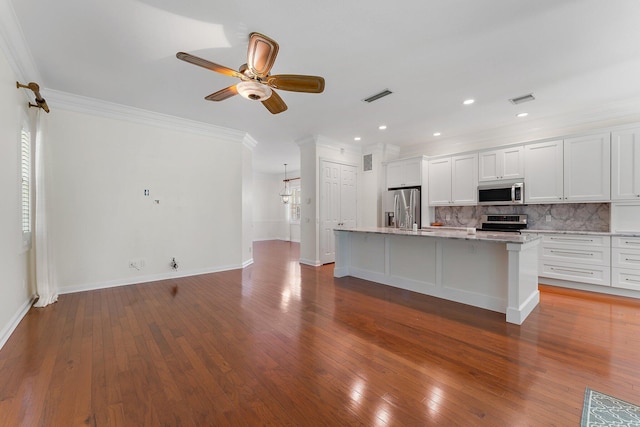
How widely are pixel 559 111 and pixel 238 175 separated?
19.3ft

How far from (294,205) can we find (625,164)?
9172mm

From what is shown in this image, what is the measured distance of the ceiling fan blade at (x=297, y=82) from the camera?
8.09 feet

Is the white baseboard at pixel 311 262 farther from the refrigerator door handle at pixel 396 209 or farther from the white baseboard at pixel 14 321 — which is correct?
the white baseboard at pixel 14 321

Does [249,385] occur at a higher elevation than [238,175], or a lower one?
lower

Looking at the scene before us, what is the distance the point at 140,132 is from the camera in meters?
4.48

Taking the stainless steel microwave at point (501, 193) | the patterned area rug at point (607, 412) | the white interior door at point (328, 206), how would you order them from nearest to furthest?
the patterned area rug at point (607, 412) → the stainless steel microwave at point (501, 193) → the white interior door at point (328, 206)

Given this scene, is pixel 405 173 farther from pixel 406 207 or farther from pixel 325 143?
pixel 325 143

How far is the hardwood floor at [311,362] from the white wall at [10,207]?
0.76 feet

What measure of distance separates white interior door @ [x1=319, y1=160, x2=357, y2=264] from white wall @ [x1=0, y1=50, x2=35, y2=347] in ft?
14.9

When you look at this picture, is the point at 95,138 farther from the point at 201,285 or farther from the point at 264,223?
the point at 264,223

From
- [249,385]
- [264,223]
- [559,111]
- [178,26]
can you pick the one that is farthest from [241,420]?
[264,223]

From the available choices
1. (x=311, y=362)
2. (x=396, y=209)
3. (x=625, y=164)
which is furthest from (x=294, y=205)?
(x=311, y=362)

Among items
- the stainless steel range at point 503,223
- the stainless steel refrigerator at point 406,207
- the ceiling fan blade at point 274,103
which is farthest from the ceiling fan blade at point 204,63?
the stainless steel range at point 503,223

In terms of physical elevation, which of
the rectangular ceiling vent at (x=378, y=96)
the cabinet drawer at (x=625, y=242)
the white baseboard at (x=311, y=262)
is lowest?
the white baseboard at (x=311, y=262)
